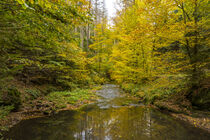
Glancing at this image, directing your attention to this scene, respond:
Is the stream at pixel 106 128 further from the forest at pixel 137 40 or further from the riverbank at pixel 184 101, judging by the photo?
the forest at pixel 137 40

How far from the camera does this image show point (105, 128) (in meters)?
4.75

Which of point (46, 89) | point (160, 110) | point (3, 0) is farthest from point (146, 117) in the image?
point (46, 89)

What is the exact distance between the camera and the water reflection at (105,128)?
4.12 m

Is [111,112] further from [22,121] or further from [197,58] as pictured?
[197,58]

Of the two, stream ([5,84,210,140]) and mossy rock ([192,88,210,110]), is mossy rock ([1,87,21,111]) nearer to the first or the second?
stream ([5,84,210,140])

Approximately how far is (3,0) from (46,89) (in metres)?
7.69

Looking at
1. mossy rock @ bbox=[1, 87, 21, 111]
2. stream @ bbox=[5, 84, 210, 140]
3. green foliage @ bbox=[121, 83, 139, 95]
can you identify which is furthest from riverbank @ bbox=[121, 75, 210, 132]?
mossy rock @ bbox=[1, 87, 21, 111]

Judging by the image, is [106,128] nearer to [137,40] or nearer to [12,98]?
[12,98]

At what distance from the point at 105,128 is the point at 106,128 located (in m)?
0.04

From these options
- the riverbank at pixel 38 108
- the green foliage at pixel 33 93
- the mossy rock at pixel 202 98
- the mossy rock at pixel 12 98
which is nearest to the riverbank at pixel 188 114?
the mossy rock at pixel 202 98

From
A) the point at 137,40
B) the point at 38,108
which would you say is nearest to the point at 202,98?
the point at 137,40

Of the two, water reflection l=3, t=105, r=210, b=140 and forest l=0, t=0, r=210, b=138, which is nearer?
forest l=0, t=0, r=210, b=138

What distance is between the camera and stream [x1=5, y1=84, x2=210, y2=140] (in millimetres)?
4117

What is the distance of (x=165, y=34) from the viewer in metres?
5.98
